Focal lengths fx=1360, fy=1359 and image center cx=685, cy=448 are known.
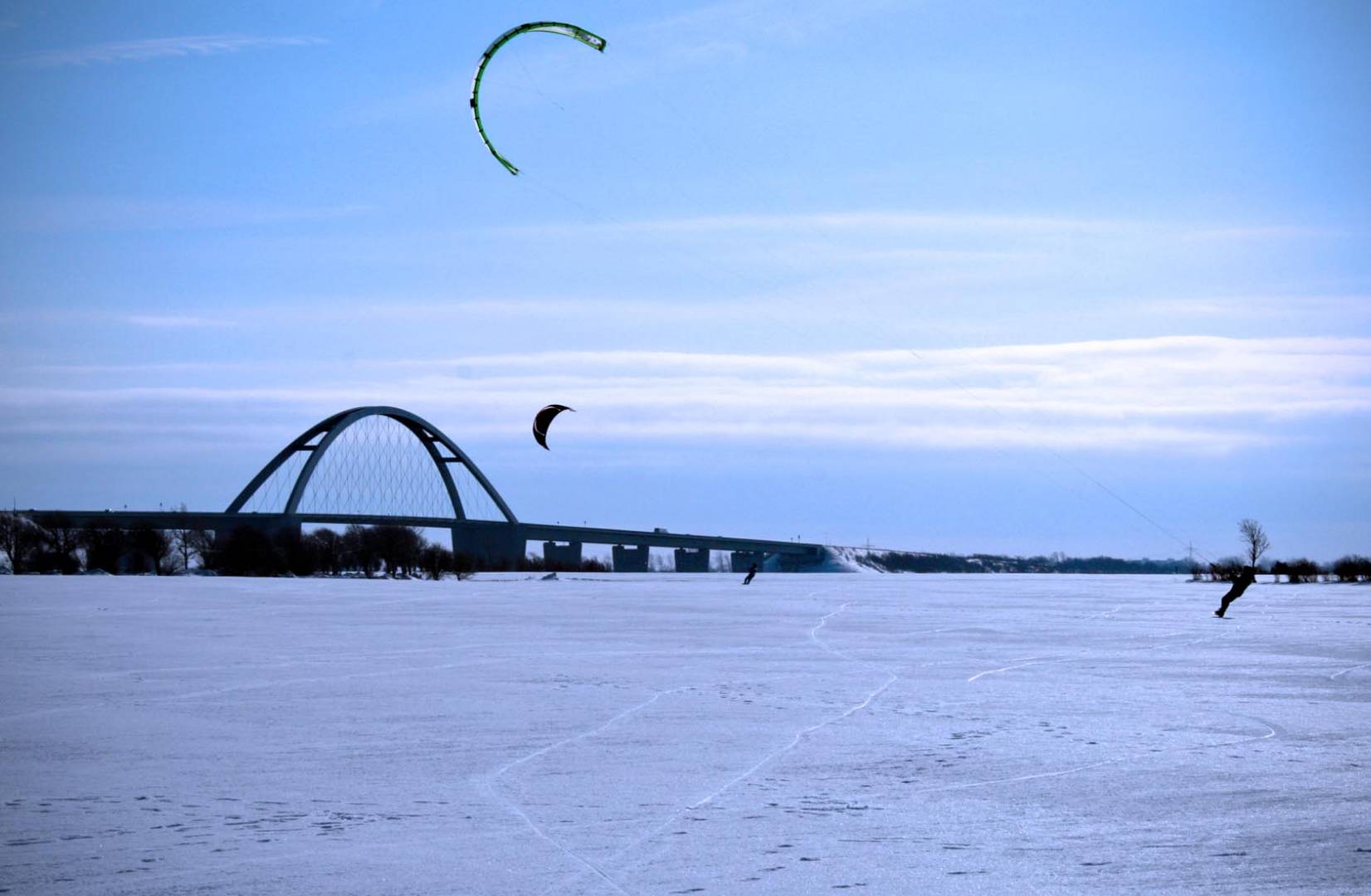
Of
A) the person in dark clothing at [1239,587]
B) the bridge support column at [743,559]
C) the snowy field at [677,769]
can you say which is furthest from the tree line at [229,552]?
the snowy field at [677,769]

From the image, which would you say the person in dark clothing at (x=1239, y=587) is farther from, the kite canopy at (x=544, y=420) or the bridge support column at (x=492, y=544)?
the bridge support column at (x=492, y=544)

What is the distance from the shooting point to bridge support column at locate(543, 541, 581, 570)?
126m

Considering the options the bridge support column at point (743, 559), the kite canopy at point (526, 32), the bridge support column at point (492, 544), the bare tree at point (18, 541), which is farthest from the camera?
the bridge support column at point (743, 559)

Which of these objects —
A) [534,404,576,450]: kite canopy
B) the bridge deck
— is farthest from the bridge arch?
[534,404,576,450]: kite canopy

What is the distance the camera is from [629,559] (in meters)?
130

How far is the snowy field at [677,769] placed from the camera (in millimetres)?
6145

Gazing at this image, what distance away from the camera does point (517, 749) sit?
30.5 feet

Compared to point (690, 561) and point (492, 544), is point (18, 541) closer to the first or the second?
point (492, 544)

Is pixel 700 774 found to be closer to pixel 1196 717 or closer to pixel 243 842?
pixel 243 842

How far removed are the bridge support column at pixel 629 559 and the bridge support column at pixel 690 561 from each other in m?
5.47

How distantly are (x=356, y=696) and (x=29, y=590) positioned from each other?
3218 cm

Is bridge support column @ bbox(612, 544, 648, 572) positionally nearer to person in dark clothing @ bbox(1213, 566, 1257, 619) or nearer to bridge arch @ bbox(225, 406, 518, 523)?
bridge arch @ bbox(225, 406, 518, 523)

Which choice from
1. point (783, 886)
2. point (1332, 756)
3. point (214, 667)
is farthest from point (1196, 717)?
point (214, 667)

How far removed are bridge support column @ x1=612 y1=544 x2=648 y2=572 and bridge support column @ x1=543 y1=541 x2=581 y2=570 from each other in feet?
12.1
